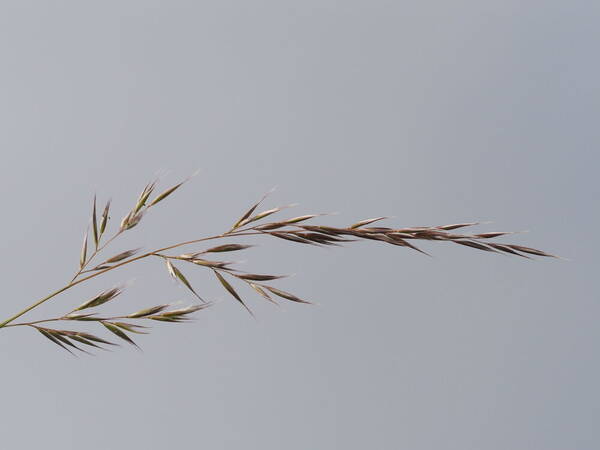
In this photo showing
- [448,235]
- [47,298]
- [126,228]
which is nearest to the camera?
[47,298]

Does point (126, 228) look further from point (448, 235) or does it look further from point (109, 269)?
point (448, 235)

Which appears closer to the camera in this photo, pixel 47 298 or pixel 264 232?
pixel 47 298

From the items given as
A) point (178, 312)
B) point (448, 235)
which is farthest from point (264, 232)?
point (448, 235)

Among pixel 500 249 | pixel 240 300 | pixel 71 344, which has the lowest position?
pixel 71 344

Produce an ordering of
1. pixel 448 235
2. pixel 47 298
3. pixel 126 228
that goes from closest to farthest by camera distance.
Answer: pixel 47 298, pixel 448 235, pixel 126 228

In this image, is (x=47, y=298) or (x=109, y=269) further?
(x=109, y=269)

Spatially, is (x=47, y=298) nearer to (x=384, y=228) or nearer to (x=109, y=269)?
(x=109, y=269)

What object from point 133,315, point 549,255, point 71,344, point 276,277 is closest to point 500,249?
point 549,255

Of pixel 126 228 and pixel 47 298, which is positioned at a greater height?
pixel 126 228
